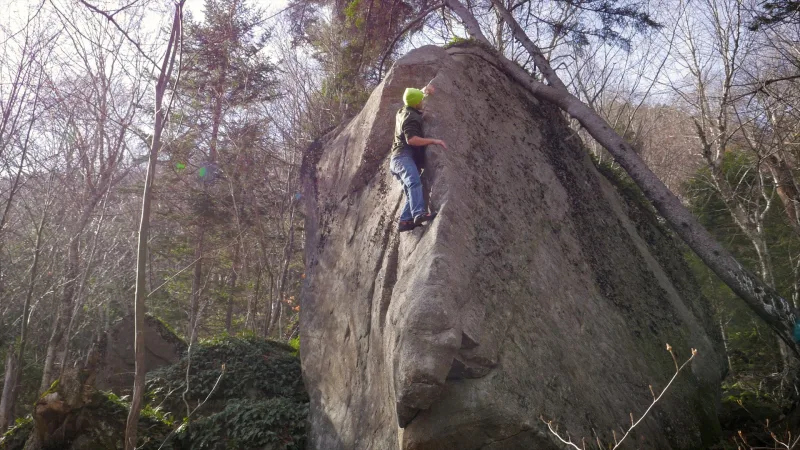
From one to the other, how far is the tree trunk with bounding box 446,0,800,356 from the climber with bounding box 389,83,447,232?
2668mm

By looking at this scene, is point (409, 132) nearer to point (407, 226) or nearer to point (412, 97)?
point (412, 97)

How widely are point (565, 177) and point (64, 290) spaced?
10.9 meters

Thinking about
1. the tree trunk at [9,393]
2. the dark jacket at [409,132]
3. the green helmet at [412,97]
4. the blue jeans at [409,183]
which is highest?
the green helmet at [412,97]

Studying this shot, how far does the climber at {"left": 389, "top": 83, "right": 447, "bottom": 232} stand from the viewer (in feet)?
17.8

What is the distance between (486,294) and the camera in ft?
16.9

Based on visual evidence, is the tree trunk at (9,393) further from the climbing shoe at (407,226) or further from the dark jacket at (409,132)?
the dark jacket at (409,132)

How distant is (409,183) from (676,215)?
417 centimetres

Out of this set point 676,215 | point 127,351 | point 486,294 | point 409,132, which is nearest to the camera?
point 486,294

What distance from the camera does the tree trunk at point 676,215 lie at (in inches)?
257

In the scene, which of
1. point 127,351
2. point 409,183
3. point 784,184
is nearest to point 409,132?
point 409,183

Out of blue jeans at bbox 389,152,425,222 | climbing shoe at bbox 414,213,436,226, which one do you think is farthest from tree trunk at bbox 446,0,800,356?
climbing shoe at bbox 414,213,436,226

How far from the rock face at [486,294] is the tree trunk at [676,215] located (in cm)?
36

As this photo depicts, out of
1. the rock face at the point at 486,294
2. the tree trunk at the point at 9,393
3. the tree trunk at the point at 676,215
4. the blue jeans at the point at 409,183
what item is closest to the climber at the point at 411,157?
the blue jeans at the point at 409,183

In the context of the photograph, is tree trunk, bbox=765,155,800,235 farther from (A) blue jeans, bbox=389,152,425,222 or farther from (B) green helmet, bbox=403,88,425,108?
(A) blue jeans, bbox=389,152,425,222
